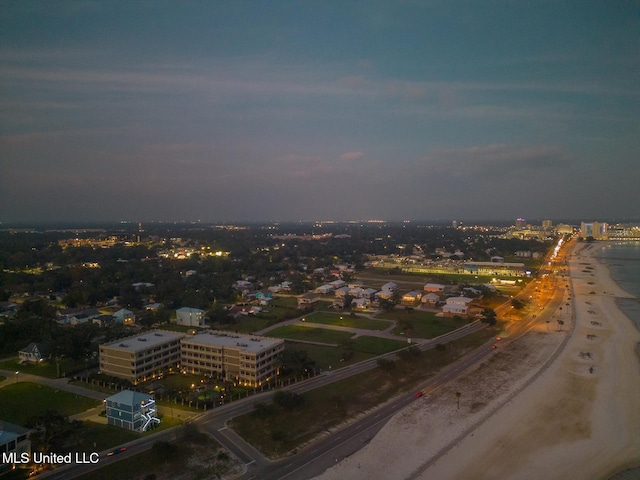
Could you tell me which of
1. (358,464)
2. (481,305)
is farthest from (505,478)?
(481,305)

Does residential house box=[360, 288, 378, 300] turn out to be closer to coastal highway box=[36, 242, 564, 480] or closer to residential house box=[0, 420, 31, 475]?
Answer: coastal highway box=[36, 242, 564, 480]

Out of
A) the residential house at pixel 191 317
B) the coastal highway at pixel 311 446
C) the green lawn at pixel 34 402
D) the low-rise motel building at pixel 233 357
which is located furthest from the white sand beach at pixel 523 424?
the residential house at pixel 191 317

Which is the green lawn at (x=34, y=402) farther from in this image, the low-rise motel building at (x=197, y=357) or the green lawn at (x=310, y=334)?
the green lawn at (x=310, y=334)

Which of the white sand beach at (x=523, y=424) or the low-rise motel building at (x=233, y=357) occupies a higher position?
the low-rise motel building at (x=233, y=357)

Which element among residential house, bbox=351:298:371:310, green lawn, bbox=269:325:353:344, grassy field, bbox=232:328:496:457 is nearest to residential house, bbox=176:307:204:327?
green lawn, bbox=269:325:353:344

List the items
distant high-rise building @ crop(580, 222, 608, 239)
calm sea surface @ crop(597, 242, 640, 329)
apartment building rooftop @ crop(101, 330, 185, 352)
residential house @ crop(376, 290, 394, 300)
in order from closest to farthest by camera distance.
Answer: apartment building rooftop @ crop(101, 330, 185, 352) < calm sea surface @ crop(597, 242, 640, 329) < residential house @ crop(376, 290, 394, 300) < distant high-rise building @ crop(580, 222, 608, 239)

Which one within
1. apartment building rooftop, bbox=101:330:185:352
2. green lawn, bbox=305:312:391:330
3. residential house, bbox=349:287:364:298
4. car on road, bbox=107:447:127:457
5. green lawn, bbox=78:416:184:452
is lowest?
green lawn, bbox=305:312:391:330

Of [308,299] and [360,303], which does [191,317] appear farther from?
[360,303]

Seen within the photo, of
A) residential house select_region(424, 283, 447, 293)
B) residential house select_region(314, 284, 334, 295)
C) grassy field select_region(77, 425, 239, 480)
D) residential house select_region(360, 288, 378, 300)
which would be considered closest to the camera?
grassy field select_region(77, 425, 239, 480)
